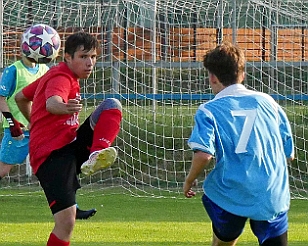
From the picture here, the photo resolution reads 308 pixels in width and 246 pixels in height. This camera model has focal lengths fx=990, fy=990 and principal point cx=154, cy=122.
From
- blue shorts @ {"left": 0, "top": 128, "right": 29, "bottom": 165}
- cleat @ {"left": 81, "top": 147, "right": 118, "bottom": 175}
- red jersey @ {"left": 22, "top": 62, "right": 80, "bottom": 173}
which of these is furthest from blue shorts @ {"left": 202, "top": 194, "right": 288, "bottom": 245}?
blue shorts @ {"left": 0, "top": 128, "right": 29, "bottom": 165}

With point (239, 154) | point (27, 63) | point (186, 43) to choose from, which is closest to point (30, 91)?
point (239, 154)

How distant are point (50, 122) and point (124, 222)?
11.2ft

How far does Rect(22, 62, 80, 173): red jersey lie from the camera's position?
6.44 metres

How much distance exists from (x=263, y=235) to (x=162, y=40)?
26.3 ft

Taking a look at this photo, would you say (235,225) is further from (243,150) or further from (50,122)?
(50,122)

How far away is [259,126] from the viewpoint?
18.4 feet

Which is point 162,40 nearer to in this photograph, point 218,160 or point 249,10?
point 249,10

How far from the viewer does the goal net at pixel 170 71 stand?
498 inches

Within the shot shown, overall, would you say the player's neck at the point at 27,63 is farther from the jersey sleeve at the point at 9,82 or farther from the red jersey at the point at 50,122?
the red jersey at the point at 50,122

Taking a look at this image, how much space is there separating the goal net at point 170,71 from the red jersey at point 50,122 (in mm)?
5837

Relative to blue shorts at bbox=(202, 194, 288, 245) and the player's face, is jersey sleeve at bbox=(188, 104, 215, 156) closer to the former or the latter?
blue shorts at bbox=(202, 194, 288, 245)

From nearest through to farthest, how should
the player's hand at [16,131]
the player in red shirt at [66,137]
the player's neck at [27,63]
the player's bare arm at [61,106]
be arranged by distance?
the player's bare arm at [61,106] → the player in red shirt at [66,137] → the player's hand at [16,131] → the player's neck at [27,63]

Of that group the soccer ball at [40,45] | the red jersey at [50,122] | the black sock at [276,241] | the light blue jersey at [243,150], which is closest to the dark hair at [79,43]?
the red jersey at [50,122]

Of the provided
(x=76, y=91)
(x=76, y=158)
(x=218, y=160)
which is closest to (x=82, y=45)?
(x=76, y=91)
